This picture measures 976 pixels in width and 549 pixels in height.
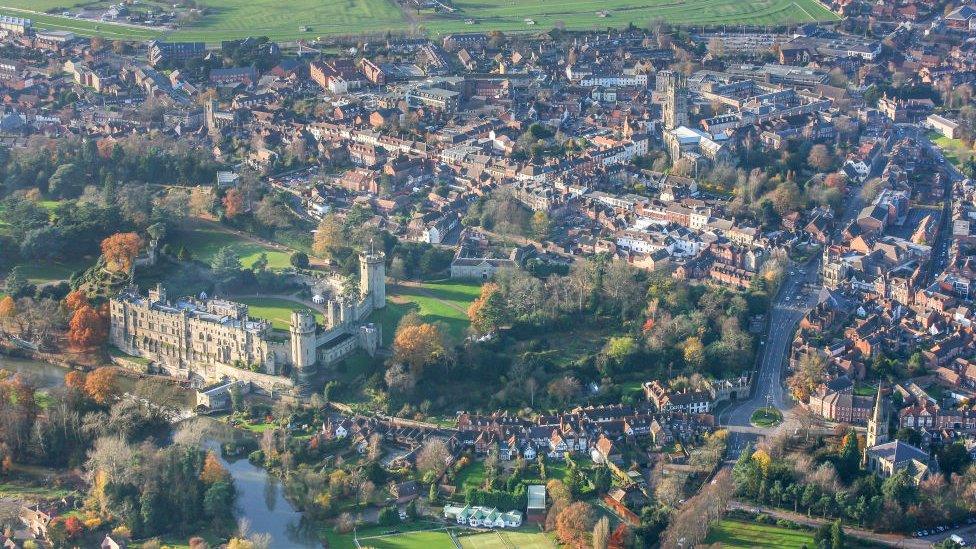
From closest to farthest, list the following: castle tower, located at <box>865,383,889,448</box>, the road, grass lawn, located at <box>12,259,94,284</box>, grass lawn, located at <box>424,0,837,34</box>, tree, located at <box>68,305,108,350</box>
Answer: castle tower, located at <box>865,383,889,448</box>, the road, tree, located at <box>68,305,108,350</box>, grass lawn, located at <box>12,259,94,284</box>, grass lawn, located at <box>424,0,837,34</box>

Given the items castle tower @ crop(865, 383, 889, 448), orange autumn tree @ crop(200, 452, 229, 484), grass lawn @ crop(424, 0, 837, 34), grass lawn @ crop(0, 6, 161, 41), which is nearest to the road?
castle tower @ crop(865, 383, 889, 448)

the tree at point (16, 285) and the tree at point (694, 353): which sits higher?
the tree at point (16, 285)

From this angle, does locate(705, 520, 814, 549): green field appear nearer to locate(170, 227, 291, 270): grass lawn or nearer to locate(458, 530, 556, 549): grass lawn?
locate(458, 530, 556, 549): grass lawn

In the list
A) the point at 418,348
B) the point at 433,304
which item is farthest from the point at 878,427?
the point at 433,304

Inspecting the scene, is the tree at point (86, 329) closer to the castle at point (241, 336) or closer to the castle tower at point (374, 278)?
the castle at point (241, 336)

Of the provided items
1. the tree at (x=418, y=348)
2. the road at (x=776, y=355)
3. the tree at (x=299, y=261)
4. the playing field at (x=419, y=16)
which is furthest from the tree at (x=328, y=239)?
the playing field at (x=419, y=16)

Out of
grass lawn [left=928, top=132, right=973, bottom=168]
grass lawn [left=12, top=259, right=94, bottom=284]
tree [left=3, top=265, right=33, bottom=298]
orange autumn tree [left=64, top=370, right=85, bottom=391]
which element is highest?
grass lawn [left=928, top=132, right=973, bottom=168]

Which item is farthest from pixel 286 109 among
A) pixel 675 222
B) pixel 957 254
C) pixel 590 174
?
pixel 957 254

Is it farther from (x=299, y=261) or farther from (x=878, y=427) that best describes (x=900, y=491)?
(x=299, y=261)
